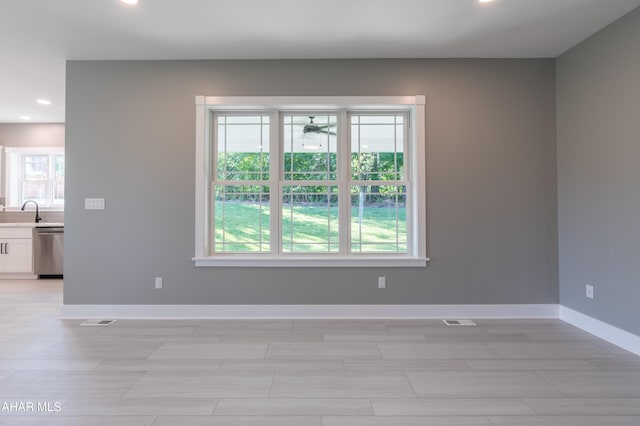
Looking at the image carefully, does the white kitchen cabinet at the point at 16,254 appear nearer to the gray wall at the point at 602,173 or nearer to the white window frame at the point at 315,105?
the white window frame at the point at 315,105

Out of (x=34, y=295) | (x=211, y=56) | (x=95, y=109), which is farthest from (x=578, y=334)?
(x=34, y=295)

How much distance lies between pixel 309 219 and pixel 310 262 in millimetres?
472

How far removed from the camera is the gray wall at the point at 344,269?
3883mm

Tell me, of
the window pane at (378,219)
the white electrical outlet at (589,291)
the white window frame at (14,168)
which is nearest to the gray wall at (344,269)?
the window pane at (378,219)

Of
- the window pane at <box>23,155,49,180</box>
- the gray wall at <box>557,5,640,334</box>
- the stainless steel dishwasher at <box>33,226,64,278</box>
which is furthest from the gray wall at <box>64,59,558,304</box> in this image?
the window pane at <box>23,155,49,180</box>

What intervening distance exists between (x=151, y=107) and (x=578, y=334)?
460 cm

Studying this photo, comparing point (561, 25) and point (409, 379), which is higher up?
point (561, 25)

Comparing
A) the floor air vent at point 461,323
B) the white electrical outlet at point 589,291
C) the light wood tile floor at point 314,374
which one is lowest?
the light wood tile floor at point 314,374

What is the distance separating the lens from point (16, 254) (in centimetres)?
608

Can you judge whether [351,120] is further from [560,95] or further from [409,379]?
[409,379]

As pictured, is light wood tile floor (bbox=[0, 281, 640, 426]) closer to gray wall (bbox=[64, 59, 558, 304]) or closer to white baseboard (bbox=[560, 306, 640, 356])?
white baseboard (bbox=[560, 306, 640, 356])

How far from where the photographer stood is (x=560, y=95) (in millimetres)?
3830

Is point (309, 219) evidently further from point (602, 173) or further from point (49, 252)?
point (49, 252)

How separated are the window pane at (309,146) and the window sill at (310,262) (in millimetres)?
889
